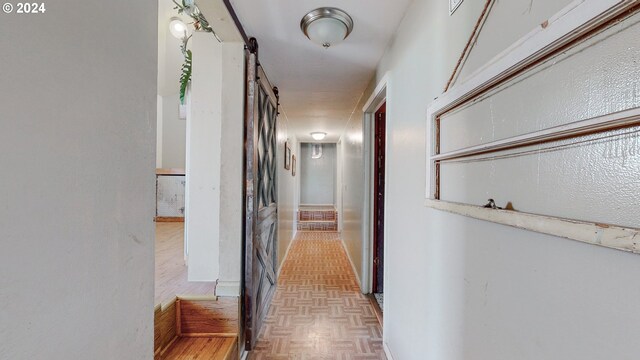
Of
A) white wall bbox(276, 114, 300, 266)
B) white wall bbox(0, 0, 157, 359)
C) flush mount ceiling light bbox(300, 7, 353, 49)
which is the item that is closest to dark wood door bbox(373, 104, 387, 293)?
white wall bbox(276, 114, 300, 266)

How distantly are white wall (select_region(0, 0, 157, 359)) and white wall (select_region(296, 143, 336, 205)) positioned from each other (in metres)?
7.89

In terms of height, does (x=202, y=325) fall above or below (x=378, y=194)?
below

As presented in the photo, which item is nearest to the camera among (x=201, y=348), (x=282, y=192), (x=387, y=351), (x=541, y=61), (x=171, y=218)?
(x=541, y=61)

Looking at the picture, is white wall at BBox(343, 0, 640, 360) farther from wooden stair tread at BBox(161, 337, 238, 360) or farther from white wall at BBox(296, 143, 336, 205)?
white wall at BBox(296, 143, 336, 205)

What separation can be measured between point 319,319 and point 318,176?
6.36m

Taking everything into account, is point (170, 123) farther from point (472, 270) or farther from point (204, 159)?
point (472, 270)

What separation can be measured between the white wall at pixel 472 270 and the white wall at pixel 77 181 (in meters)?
1.01

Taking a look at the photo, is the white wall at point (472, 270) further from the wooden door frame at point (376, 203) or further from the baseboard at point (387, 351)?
the wooden door frame at point (376, 203)

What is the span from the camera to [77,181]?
582 mm

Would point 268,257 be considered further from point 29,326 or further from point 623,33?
point 623,33

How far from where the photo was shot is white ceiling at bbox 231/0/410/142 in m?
1.65

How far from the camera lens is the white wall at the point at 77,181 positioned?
0.47m

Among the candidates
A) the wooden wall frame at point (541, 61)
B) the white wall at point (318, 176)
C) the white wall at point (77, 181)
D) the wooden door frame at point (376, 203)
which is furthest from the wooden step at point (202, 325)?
the white wall at point (318, 176)

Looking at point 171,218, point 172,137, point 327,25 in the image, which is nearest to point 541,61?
point 327,25
